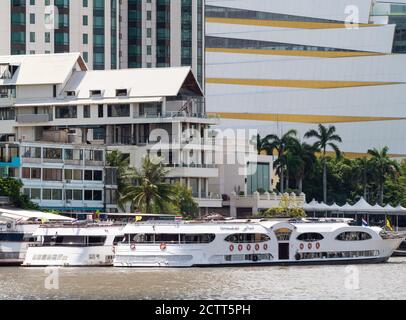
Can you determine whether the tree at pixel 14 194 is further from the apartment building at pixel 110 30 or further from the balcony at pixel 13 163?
the apartment building at pixel 110 30

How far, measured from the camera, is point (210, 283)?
301ft

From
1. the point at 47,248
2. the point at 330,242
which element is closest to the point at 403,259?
the point at 330,242

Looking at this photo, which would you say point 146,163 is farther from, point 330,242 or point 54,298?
point 54,298

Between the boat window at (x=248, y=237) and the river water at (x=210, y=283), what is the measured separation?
3.26 meters

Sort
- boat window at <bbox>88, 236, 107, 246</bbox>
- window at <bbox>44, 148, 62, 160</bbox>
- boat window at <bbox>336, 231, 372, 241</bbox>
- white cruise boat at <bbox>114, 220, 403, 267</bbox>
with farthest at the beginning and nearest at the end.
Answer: window at <bbox>44, 148, 62, 160</bbox> → boat window at <bbox>336, 231, 372, 241</bbox> → boat window at <bbox>88, 236, 107, 246</bbox> → white cruise boat at <bbox>114, 220, 403, 267</bbox>

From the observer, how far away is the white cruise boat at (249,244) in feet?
355

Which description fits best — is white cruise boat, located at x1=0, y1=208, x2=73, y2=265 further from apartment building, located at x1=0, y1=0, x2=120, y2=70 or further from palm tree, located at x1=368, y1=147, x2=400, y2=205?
palm tree, located at x1=368, y1=147, x2=400, y2=205

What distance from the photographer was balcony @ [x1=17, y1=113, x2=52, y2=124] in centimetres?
14694

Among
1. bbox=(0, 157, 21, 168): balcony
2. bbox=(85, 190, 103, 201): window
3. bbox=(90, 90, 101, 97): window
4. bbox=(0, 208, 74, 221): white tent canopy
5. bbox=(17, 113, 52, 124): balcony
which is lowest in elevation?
bbox=(0, 208, 74, 221): white tent canopy

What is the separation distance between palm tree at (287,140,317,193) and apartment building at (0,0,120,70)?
25.6m

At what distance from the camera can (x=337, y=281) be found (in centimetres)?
9362

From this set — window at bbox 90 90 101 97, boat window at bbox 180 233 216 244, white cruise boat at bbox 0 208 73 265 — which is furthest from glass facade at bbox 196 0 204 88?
boat window at bbox 180 233 216 244

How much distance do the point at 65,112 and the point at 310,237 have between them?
4176 centimetres

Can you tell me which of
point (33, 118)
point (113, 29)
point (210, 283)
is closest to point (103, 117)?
point (33, 118)
